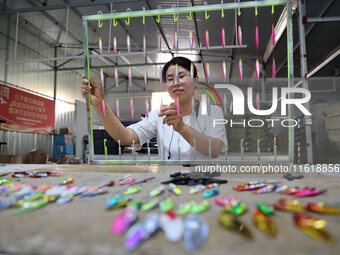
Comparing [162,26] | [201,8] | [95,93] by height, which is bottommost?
[95,93]

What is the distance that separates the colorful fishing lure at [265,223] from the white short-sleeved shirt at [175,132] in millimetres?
521

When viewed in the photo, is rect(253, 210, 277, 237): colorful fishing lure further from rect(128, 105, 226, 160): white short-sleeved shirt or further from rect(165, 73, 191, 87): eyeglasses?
rect(165, 73, 191, 87): eyeglasses

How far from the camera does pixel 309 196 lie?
58 cm

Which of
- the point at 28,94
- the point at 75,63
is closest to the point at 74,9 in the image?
the point at 28,94

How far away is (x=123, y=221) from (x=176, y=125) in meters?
0.70

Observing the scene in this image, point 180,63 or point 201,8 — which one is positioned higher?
point 201,8

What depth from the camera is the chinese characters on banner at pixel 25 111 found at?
203 inches

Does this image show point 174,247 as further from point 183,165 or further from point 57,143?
point 57,143

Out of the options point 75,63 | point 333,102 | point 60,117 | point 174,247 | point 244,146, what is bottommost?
point 174,247

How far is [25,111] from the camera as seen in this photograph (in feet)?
18.8

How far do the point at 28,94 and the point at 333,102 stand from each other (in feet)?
20.3

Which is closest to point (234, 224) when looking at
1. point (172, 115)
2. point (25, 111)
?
point (172, 115)

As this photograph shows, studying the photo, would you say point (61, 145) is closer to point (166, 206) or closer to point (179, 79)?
point (179, 79)

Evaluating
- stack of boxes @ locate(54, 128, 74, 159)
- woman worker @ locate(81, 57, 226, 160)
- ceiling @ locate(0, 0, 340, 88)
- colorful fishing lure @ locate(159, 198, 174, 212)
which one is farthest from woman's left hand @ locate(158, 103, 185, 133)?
stack of boxes @ locate(54, 128, 74, 159)
